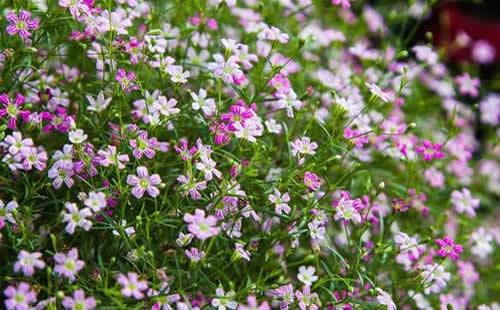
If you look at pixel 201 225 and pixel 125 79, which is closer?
pixel 201 225

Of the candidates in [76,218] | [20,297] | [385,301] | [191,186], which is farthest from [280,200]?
[20,297]

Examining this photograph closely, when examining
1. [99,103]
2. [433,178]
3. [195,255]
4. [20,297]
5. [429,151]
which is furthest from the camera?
[433,178]

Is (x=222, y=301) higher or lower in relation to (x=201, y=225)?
lower

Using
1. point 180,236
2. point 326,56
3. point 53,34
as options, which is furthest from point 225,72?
point 326,56

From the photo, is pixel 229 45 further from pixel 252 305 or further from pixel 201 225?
pixel 252 305

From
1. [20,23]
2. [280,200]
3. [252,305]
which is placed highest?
[20,23]

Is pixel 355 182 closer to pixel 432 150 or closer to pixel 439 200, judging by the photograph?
pixel 432 150

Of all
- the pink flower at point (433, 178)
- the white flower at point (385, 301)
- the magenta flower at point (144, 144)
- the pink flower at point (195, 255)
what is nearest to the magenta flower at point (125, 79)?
the magenta flower at point (144, 144)
